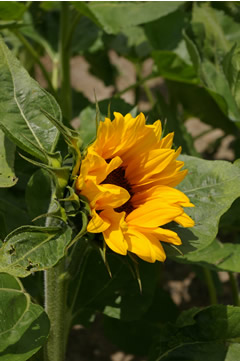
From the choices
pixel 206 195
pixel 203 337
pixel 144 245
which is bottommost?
pixel 203 337

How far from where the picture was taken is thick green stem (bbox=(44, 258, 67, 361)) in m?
0.98

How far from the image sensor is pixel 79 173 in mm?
867

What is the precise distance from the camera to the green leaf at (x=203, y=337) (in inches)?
44.8

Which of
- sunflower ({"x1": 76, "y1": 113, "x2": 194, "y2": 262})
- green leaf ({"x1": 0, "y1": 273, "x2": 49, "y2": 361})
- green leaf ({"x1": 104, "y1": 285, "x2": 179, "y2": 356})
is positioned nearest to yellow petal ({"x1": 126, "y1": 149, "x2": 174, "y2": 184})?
sunflower ({"x1": 76, "y1": 113, "x2": 194, "y2": 262})

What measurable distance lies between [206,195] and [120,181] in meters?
0.19

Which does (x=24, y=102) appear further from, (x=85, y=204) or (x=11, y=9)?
(x=11, y=9)

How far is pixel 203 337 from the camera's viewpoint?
1.16 m

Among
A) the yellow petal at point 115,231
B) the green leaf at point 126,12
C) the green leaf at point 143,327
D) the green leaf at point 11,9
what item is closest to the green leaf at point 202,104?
the green leaf at point 126,12

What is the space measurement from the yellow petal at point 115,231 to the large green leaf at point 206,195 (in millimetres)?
159

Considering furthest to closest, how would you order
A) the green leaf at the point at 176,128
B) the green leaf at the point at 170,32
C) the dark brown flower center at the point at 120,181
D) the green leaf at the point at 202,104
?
the green leaf at the point at 202,104 → the green leaf at the point at 170,32 → the green leaf at the point at 176,128 → the dark brown flower center at the point at 120,181

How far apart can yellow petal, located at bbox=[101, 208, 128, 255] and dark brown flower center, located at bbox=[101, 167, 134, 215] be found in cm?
7

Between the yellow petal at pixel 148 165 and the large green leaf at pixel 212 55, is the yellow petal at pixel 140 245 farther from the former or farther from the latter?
the large green leaf at pixel 212 55

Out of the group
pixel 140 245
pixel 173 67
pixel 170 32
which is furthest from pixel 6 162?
pixel 170 32

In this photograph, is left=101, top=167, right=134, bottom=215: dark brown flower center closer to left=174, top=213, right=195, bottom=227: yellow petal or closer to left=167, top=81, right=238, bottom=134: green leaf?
left=174, top=213, right=195, bottom=227: yellow petal
